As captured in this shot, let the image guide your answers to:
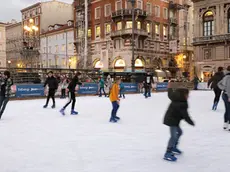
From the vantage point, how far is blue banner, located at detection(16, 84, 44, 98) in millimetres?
19594

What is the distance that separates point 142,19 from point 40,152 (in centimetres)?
4151

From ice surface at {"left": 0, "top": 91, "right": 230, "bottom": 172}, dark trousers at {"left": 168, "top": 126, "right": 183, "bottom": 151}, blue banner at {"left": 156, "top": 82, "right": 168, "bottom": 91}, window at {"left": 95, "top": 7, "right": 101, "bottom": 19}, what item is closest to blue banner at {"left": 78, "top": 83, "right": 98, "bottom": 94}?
blue banner at {"left": 156, "top": 82, "right": 168, "bottom": 91}

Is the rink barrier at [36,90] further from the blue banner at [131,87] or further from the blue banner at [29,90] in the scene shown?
the blue banner at [131,87]

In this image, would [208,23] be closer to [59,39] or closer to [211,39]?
[211,39]

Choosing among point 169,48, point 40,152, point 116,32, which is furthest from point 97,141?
point 169,48

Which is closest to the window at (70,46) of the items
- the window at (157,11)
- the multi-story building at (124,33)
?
the multi-story building at (124,33)

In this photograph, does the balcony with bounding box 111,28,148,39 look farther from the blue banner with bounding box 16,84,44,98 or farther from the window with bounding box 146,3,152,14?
the blue banner with bounding box 16,84,44,98

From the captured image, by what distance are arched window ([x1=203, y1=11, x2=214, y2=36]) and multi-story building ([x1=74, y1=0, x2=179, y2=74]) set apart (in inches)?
324

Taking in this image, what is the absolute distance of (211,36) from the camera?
4153 cm

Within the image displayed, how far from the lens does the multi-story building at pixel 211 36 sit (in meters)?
40.3

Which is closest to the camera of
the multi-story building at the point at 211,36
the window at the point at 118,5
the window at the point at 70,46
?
the multi-story building at the point at 211,36

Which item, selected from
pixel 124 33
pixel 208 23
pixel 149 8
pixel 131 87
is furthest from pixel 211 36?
pixel 131 87

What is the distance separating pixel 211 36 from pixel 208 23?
2.50 metres

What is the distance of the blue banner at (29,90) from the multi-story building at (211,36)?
28128 millimetres
